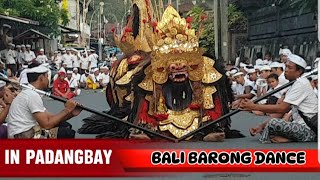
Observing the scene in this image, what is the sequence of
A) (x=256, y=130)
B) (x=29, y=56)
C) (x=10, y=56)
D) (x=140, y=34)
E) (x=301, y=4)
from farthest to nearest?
(x=140, y=34), (x=256, y=130), (x=29, y=56), (x=10, y=56), (x=301, y=4)

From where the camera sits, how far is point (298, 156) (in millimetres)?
4062

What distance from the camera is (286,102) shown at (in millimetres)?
4973

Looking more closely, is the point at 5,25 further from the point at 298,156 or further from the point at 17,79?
the point at 298,156

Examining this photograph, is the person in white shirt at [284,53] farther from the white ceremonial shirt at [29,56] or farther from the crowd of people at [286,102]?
the white ceremonial shirt at [29,56]

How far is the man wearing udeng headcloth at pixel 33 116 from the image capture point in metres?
4.25

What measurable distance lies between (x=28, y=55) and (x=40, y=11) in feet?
1.15

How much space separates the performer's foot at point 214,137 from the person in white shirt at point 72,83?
110 cm

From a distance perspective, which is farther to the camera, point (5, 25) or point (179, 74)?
point (179, 74)

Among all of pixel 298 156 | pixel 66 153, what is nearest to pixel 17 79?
pixel 66 153

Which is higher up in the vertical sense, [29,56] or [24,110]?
[29,56]

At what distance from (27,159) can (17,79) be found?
467 mm

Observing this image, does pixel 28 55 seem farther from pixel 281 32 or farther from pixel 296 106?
pixel 296 106

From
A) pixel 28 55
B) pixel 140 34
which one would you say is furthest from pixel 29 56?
pixel 140 34

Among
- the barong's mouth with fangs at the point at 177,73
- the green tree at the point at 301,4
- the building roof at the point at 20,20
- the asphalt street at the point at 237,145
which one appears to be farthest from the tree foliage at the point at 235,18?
the barong's mouth with fangs at the point at 177,73
